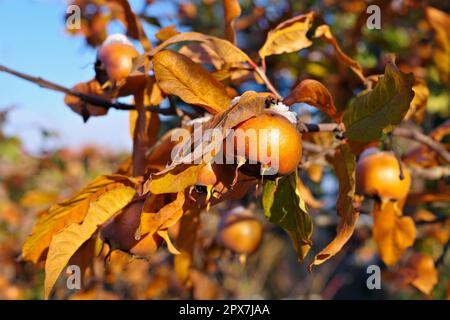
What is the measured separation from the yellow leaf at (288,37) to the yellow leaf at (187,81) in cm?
24

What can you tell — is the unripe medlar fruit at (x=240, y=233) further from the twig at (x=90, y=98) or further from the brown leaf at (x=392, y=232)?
the twig at (x=90, y=98)

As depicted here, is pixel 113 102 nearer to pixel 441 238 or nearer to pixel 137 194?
pixel 137 194

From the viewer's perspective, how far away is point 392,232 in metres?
1.20

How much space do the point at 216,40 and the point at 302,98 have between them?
196 millimetres

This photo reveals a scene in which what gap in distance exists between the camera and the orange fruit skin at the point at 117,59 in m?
1.01

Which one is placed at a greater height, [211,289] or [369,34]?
[369,34]

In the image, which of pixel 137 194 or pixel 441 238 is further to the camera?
pixel 441 238

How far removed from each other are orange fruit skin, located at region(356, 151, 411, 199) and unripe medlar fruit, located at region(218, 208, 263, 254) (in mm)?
417

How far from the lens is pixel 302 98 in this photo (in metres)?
0.82

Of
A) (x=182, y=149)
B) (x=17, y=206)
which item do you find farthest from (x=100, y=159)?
(x=182, y=149)

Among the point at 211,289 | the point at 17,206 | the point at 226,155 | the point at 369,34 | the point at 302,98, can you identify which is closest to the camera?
the point at 226,155

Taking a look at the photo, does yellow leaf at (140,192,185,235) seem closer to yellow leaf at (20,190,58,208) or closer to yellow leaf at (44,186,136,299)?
yellow leaf at (44,186,136,299)

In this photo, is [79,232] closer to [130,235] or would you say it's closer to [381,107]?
[130,235]

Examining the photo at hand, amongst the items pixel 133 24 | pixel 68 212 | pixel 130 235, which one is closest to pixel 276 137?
pixel 130 235
